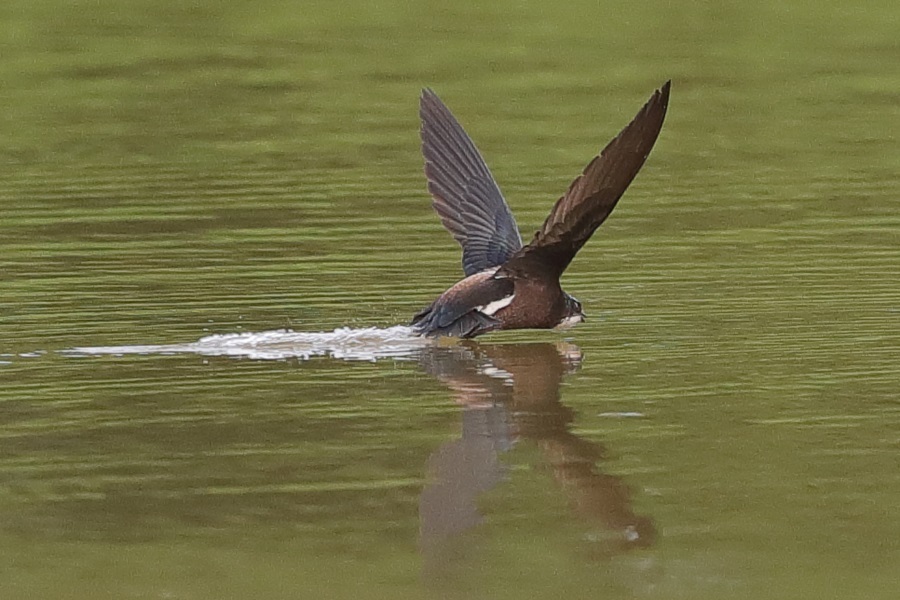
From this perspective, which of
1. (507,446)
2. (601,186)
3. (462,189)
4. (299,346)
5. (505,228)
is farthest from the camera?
(462,189)

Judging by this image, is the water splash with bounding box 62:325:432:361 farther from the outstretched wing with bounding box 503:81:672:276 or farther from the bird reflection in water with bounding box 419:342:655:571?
the outstretched wing with bounding box 503:81:672:276

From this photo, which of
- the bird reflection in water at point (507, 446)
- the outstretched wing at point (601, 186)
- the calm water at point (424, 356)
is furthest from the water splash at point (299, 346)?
the outstretched wing at point (601, 186)

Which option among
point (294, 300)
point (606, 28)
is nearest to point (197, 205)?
point (294, 300)

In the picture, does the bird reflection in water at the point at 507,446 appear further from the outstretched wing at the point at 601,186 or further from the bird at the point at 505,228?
the outstretched wing at the point at 601,186

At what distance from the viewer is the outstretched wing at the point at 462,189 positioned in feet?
26.8

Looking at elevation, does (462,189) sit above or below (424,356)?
above

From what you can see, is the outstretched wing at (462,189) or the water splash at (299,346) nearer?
the water splash at (299,346)

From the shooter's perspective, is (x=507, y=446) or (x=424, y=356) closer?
(x=507, y=446)

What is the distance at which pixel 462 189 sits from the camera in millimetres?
8312

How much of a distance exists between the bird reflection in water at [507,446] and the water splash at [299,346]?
126 millimetres

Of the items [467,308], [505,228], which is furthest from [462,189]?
[467,308]

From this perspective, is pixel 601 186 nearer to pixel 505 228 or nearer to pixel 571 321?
pixel 571 321

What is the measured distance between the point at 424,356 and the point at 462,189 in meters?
1.15

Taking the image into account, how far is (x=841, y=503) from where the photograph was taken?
17.1ft
